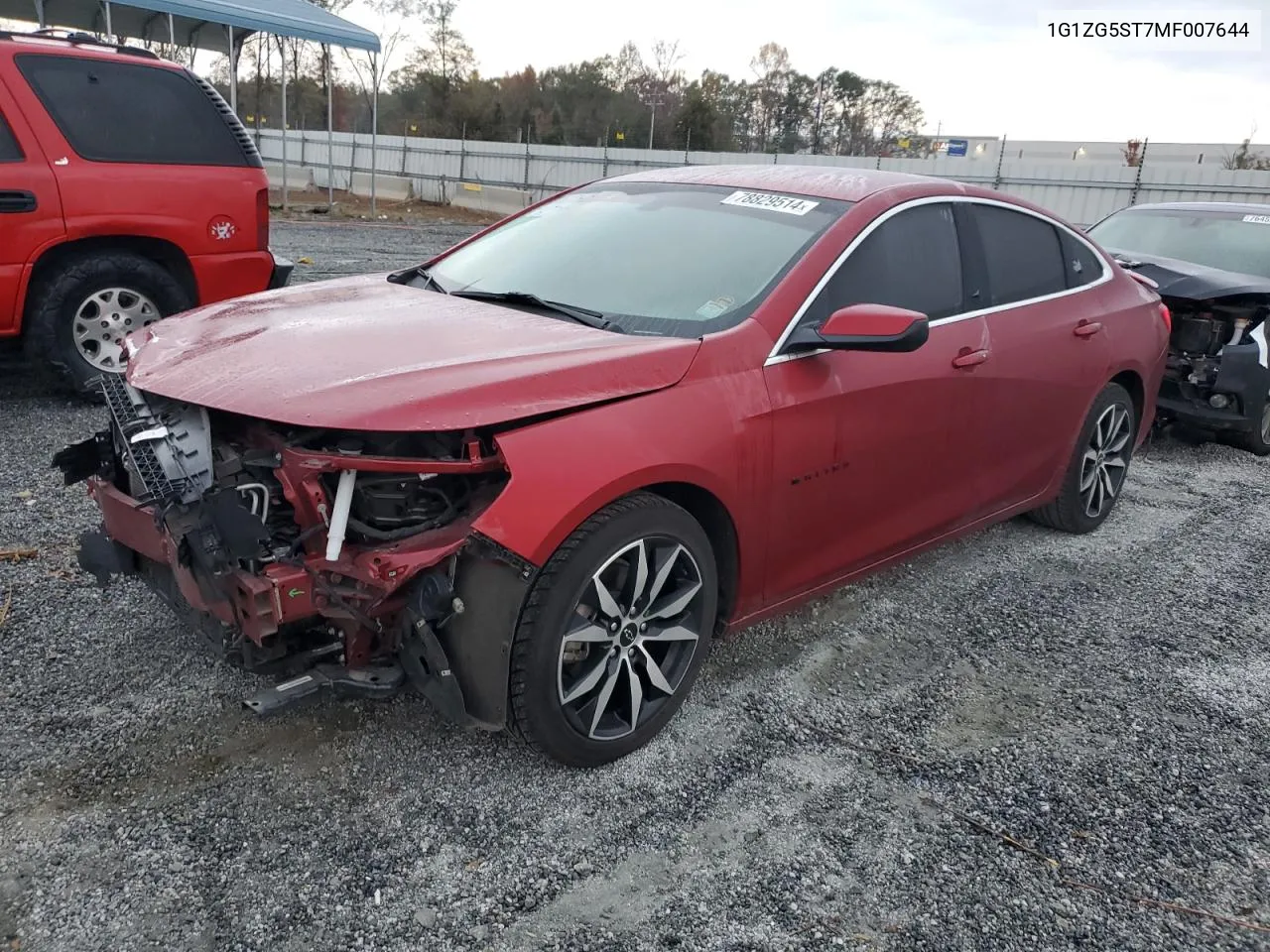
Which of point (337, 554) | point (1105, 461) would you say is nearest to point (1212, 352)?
point (1105, 461)

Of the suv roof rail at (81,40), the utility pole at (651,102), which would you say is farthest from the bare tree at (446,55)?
the suv roof rail at (81,40)

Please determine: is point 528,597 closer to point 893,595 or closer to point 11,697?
point 11,697

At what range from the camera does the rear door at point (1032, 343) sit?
12.9ft

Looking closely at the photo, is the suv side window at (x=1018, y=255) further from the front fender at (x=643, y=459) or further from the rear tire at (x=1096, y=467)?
the front fender at (x=643, y=459)

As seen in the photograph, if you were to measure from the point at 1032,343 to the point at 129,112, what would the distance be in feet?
17.2

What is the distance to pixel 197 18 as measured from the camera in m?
15.1

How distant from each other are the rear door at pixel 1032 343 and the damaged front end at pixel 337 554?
2345 millimetres

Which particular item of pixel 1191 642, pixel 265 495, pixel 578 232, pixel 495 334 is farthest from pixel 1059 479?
pixel 265 495

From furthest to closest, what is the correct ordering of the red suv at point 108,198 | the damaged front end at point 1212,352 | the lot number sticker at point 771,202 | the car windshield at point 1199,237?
the car windshield at point 1199,237
the damaged front end at point 1212,352
the red suv at point 108,198
the lot number sticker at point 771,202

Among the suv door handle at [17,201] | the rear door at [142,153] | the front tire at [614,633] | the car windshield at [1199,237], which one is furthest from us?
the car windshield at [1199,237]

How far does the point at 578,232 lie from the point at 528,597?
1.78m

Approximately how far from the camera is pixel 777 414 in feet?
9.87

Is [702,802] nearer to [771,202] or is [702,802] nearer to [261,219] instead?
[771,202]

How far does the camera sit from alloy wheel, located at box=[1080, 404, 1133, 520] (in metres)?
4.78
